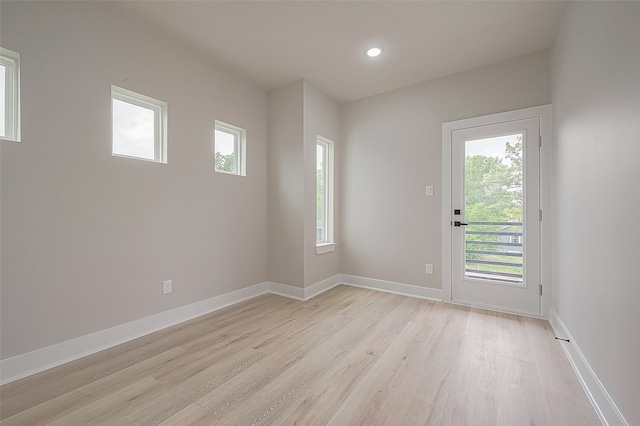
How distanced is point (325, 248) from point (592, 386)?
2781 millimetres

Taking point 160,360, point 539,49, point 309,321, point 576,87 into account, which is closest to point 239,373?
point 160,360

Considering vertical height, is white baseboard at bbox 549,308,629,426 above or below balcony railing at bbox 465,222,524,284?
below

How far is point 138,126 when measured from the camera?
248cm

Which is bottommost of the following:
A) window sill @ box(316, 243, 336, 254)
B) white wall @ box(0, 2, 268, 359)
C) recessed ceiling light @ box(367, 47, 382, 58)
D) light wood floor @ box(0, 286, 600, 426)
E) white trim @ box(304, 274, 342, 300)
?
light wood floor @ box(0, 286, 600, 426)

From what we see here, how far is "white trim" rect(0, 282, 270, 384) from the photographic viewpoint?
1.78 m

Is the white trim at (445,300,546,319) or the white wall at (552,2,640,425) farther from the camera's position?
the white trim at (445,300,546,319)

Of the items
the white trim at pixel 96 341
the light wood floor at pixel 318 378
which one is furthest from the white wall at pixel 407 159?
the white trim at pixel 96 341

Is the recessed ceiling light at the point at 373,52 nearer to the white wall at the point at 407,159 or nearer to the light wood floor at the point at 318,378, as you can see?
the white wall at the point at 407,159

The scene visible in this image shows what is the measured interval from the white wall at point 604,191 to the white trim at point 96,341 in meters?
3.17

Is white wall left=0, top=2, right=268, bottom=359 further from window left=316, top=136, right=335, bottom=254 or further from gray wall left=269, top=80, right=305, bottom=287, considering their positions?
window left=316, top=136, right=335, bottom=254

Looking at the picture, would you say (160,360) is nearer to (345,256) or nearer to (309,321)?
(309,321)

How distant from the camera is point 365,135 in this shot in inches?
157

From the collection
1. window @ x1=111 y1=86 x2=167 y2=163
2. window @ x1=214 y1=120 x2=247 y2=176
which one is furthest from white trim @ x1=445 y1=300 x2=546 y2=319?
window @ x1=111 y1=86 x2=167 y2=163

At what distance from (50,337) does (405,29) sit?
12.5 ft
